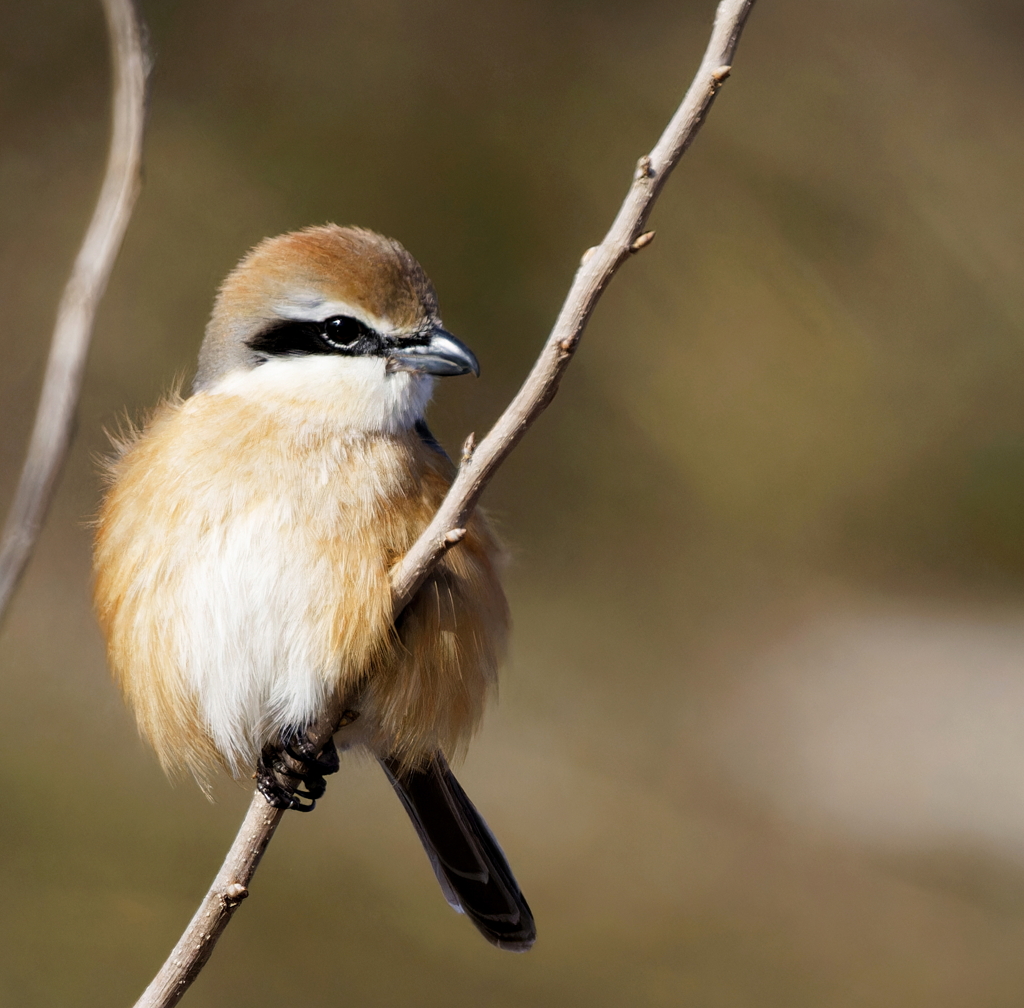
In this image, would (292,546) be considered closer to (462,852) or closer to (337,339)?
(337,339)

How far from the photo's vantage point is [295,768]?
2.03m

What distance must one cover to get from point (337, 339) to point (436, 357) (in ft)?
0.60

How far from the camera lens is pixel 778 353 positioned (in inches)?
204

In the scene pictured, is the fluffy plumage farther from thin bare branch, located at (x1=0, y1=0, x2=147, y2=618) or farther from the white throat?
thin bare branch, located at (x1=0, y1=0, x2=147, y2=618)

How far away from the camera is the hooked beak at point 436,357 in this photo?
6.47 feet

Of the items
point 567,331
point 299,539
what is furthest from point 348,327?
point 567,331

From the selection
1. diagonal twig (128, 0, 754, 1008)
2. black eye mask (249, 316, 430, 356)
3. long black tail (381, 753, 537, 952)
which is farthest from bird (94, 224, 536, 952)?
long black tail (381, 753, 537, 952)

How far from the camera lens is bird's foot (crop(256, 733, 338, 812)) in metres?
2.01

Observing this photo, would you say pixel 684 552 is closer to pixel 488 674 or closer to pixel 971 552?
pixel 971 552

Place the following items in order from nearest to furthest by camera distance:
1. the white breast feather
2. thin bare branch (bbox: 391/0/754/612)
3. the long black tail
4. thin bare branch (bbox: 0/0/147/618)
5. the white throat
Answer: thin bare branch (bbox: 0/0/147/618)
thin bare branch (bbox: 391/0/754/612)
the white breast feather
the white throat
the long black tail

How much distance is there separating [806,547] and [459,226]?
88.8 inches

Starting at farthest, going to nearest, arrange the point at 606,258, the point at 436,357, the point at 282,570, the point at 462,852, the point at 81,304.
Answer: the point at 462,852 < the point at 436,357 < the point at 282,570 < the point at 606,258 < the point at 81,304

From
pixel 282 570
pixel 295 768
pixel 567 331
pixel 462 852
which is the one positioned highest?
pixel 567 331

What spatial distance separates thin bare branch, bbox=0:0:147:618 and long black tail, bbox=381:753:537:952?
5.17 feet
